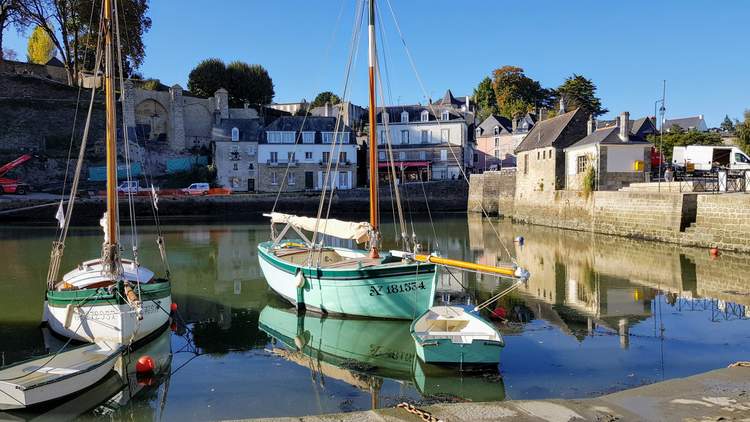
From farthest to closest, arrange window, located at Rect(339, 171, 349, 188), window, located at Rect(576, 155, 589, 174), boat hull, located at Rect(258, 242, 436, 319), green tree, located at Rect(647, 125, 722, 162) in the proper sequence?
window, located at Rect(339, 171, 349, 188), green tree, located at Rect(647, 125, 722, 162), window, located at Rect(576, 155, 589, 174), boat hull, located at Rect(258, 242, 436, 319)

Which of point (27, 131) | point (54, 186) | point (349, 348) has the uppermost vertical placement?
point (27, 131)

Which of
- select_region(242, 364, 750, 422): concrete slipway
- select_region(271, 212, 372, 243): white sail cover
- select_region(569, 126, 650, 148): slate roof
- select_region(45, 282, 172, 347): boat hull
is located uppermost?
select_region(569, 126, 650, 148): slate roof

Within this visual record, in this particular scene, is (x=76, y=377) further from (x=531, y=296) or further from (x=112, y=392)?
(x=531, y=296)

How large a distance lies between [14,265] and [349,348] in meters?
15.2

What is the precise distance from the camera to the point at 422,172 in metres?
55.9

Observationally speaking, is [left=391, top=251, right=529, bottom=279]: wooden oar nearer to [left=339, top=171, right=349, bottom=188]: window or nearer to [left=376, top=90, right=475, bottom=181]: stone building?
[left=339, top=171, right=349, bottom=188]: window

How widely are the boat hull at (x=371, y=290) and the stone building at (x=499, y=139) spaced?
5018 cm

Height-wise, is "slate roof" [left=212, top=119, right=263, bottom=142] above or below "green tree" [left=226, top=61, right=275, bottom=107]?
below

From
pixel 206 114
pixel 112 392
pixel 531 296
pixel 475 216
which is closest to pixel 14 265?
pixel 112 392

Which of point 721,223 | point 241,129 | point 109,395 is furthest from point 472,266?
point 241,129

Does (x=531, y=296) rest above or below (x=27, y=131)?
below

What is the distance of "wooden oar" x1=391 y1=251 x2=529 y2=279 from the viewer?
10172 mm

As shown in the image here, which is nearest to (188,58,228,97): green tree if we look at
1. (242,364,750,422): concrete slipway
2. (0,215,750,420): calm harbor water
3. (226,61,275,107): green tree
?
(226,61,275,107): green tree

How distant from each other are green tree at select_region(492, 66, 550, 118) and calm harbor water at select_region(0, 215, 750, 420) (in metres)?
55.2
